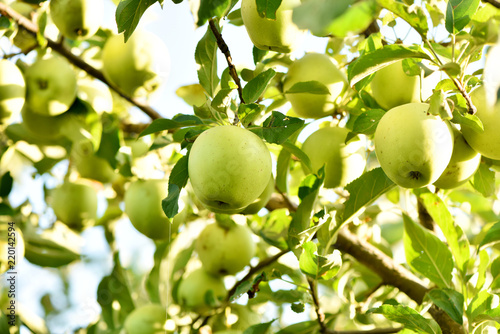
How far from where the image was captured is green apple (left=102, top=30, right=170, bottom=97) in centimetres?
165

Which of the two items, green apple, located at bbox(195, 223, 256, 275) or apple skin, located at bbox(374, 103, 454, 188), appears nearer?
apple skin, located at bbox(374, 103, 454, 188)

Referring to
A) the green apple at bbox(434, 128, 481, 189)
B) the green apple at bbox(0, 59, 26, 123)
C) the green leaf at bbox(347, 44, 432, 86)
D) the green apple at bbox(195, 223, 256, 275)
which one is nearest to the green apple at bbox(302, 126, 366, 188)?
the green apple at bbox(434, 128, 481, 189)

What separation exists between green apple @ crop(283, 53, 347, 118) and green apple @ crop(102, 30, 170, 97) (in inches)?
23.0

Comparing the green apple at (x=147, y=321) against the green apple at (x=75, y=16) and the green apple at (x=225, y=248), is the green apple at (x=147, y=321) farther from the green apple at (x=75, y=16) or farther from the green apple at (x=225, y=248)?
the green apple at (x=75, y=16)

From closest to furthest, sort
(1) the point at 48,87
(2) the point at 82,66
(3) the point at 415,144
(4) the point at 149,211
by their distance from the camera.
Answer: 1. (3) the point at 415,144
2. (4) the point at 149,211
3. (1) the point at 48,87
4. (2) the point at 82,66

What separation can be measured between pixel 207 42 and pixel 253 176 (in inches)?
13.2

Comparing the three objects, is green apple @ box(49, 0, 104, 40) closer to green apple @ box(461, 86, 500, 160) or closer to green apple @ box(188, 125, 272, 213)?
green apple @ box(188, 125, 272, 213)

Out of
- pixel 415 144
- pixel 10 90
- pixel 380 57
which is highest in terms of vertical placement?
pixel 380 57

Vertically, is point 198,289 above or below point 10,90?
below

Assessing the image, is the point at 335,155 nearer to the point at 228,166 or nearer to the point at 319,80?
the point at 319,80

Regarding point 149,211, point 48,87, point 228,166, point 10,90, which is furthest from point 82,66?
point 228,166

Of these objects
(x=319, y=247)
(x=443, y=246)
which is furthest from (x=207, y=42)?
(x=443, y=246)

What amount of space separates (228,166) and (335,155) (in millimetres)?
403

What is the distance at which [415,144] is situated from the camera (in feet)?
2.85
